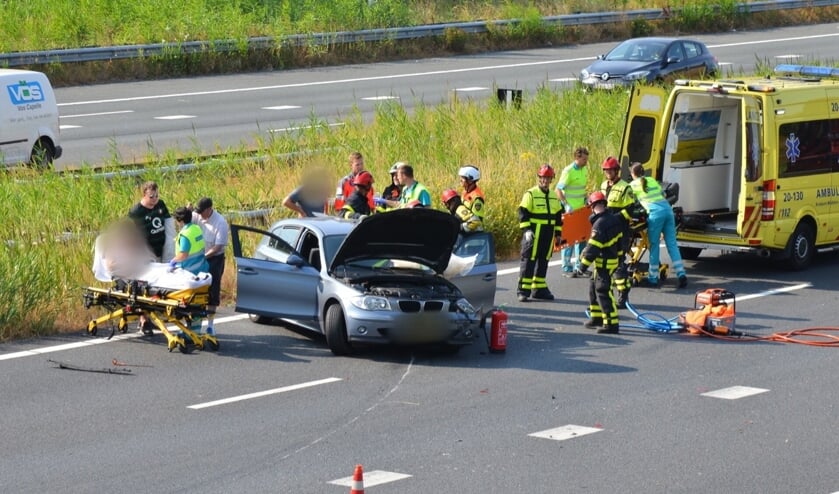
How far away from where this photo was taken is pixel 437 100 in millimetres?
30641

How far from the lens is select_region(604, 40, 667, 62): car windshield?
32.6 meters

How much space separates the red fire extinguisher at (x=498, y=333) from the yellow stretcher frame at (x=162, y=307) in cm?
270

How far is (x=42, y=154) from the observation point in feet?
75.9

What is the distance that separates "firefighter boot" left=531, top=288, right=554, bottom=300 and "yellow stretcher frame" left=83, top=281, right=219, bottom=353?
4.21 meters

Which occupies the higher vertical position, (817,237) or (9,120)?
(9,120)

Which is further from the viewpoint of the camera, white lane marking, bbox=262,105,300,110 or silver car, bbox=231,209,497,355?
white lane marking, bbox=262,105,300,110

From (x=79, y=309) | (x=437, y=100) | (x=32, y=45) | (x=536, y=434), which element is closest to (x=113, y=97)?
(x=32, y=45)

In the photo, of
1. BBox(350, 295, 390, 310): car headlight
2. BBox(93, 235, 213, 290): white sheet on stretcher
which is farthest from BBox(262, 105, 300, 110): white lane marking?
BBox(350, 295, 390, 310): car headlight

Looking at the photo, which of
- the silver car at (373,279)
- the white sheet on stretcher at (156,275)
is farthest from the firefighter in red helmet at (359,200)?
the white sheet on stretcher at (156,275)

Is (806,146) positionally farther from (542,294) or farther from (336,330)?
(336,330)

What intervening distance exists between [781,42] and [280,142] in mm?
23770

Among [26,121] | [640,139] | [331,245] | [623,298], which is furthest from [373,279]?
[26,121]

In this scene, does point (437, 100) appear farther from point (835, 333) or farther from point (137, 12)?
point (835, 333)

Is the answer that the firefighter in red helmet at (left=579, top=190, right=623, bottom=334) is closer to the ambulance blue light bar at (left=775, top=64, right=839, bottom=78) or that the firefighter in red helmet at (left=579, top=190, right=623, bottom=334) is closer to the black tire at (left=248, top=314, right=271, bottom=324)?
the black tire at (left=248, top=314, right=271, bottom=324)
